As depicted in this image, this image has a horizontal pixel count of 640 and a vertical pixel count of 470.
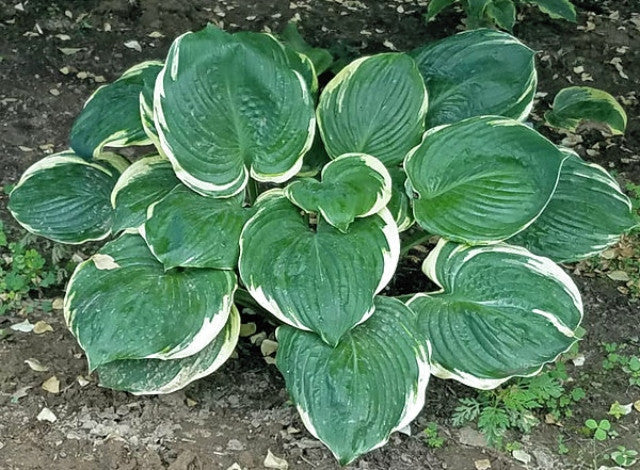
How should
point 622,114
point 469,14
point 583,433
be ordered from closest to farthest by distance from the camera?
1. point 583,433
2. point 622,114
3. point 469,14

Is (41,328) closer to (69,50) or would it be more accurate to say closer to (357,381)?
(357,381)

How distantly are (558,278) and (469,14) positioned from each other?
132 cm

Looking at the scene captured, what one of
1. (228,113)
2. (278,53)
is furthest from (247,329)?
(278,53)

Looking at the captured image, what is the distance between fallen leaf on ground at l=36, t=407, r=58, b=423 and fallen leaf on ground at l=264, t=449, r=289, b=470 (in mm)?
485

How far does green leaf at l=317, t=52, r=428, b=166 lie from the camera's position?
193cm

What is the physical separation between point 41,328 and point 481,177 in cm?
113

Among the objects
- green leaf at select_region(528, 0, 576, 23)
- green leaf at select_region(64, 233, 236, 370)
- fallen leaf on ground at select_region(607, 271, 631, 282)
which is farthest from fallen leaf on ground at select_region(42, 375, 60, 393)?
green leaf at select_region(528, 0, 576, 23)

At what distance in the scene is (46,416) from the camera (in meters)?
1.89

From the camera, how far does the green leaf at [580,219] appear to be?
1.98 m

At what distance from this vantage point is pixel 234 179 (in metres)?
1.85

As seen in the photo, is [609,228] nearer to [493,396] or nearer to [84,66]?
[493,396]

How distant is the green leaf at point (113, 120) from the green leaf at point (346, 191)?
17.2 inches

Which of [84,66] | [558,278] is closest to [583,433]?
[558,278]

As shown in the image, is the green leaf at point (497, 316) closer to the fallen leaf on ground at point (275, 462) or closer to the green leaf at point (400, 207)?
the green leaf at point (400, 207)
